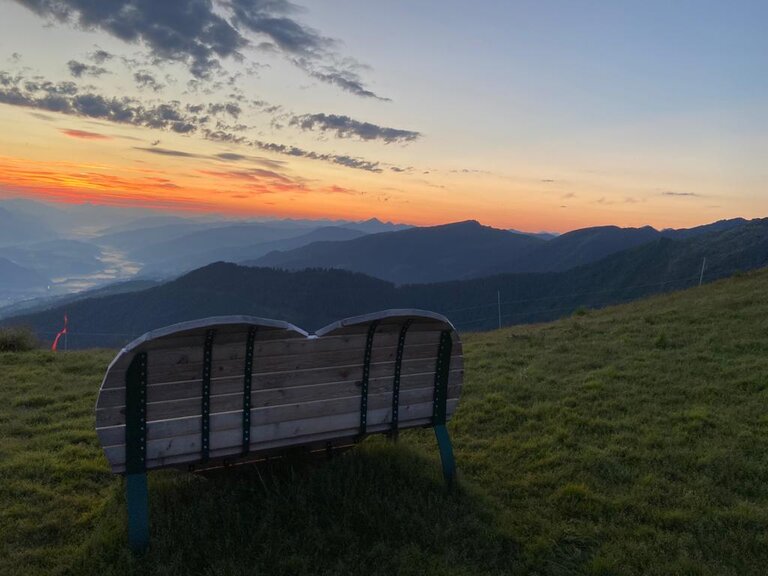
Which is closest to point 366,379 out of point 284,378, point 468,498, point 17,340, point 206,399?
point 284,378

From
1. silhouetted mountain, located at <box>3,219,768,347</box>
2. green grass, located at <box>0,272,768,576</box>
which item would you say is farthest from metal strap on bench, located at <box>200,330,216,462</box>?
silhouetted mountain, located at <box>3,219,768,347</box>

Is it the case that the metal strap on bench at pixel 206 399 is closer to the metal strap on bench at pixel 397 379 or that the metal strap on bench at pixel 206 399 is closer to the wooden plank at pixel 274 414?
the wooden plank at pixel 274 414

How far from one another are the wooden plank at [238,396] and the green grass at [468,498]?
2.36 feet

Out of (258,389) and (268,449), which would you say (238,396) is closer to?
(258,389)

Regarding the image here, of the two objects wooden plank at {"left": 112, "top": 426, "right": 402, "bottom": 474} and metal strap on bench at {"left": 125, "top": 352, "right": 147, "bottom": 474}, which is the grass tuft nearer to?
wooden plank at {"left": 112, "top": 426, "right": 402, "bottom": 474}

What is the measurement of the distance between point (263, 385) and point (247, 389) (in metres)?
0.11

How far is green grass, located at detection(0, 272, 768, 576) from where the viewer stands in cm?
341

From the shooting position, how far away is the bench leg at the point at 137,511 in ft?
10.7

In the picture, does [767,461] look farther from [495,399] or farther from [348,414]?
[348,414]

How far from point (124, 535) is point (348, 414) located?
167 cm

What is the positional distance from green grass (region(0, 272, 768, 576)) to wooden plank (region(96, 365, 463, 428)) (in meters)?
0.72

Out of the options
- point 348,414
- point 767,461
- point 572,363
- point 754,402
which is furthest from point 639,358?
point 348,414

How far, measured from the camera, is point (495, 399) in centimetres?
733

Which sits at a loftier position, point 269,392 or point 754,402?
point 269,392
